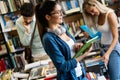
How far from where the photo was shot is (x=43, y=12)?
1.60 m

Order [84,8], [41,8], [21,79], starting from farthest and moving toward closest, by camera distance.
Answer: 1. [84,8]
2. [21,79]
3. [41,8]

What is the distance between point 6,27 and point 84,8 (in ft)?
5.26

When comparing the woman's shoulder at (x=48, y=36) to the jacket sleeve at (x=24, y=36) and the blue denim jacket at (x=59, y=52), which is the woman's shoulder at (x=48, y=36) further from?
the jacket sleeve at (x=24, y=36)

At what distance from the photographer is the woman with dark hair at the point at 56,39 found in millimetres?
1573

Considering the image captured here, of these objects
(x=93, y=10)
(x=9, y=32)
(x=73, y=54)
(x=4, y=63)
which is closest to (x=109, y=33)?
(x=93, y=10)

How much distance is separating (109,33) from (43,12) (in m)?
0.85

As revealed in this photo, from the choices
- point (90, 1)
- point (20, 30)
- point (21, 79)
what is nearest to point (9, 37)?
point (20, 30)

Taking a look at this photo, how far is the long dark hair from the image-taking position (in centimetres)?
159

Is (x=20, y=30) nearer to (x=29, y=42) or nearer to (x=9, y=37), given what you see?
(x=29, y=42)

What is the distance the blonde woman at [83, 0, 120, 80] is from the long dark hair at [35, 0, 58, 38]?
2.36ft

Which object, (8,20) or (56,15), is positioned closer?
(56,15)

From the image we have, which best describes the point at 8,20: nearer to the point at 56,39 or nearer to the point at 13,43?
the point at 13,43

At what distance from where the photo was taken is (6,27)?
11.5 feet

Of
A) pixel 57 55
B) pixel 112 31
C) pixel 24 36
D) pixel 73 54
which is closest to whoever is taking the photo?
pixel 57 55
